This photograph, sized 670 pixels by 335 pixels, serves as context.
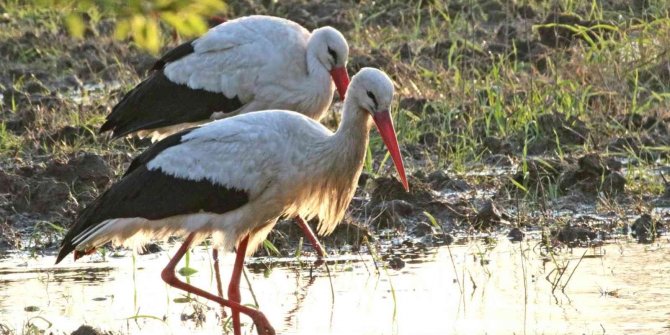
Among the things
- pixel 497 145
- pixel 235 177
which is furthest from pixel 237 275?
pixel 497 145

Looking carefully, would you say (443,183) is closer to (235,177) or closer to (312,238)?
(312,238)

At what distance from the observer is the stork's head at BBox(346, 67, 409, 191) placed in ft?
22.0

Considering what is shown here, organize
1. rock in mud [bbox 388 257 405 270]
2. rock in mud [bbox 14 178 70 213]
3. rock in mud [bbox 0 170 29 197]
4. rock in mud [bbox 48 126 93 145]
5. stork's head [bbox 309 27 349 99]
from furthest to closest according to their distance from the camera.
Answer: rock in mud [bbox 48 126 93 145]
rock in mud [bbox 0 170 29 197]
rock in mud [bbox 14 178 70 213]
stork's head [bbox 309 27 349 99]
rock in mud [bbox 388 257 405 270]

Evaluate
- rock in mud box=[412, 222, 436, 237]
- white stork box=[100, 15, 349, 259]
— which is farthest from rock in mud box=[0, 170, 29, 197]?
rock in mud box=[412, 222, 436, 237]

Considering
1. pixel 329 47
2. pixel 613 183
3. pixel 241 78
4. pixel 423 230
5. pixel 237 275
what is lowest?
pixel 237 275

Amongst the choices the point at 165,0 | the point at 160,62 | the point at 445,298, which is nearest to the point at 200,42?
the point at 160,62

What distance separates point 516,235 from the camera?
788 cm

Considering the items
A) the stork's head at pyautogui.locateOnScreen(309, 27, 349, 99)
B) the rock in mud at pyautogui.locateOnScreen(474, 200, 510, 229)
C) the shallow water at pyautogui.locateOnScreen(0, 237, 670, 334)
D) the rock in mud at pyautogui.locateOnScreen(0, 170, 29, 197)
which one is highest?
the stork's head at pyautogui.locateOnScreen(309, 27, 349, 99)

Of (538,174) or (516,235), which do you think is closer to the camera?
(516,235)

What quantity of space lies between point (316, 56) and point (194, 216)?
1792 millimetres

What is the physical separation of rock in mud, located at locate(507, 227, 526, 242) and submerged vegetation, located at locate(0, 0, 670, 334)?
40 millimetres

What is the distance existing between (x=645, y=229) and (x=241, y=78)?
228cm

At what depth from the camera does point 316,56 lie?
8305 mm

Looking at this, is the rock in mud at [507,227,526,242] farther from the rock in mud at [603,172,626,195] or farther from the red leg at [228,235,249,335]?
the red leg at [228,235,249,335]
